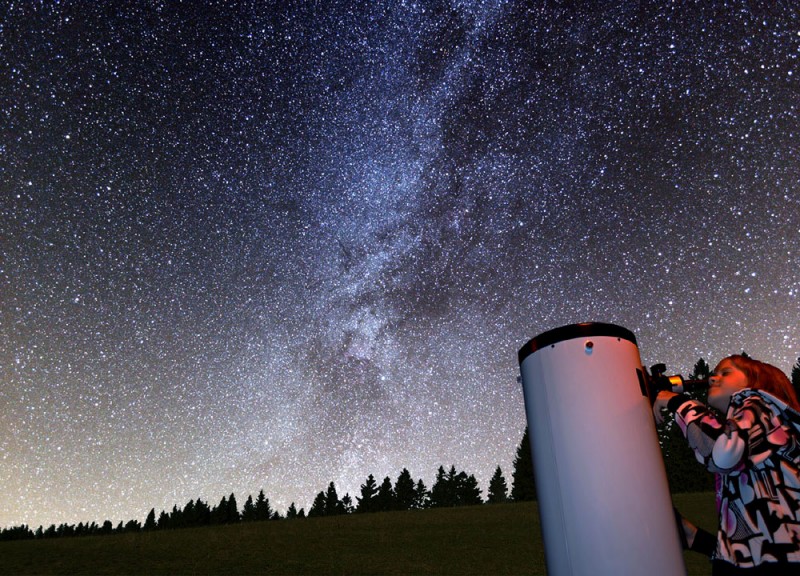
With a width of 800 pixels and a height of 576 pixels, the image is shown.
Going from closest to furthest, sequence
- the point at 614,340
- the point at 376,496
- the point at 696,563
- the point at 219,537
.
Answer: the point at 614,340, the point at 696,563, the point at 219,537, the point at 376,496

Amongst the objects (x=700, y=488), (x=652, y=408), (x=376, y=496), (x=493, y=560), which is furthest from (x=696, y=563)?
(x=376, y=496)

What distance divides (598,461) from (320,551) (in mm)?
15493

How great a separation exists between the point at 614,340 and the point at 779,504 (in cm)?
102

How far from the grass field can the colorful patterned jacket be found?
1134cm

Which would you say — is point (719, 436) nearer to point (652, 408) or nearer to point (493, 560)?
point (652, 408)

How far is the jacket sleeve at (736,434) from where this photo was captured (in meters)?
2.40

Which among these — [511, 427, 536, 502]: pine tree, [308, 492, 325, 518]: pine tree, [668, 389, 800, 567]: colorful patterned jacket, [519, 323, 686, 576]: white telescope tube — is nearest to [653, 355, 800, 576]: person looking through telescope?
[668, 389, 800, 567]: colorful patterned jacket

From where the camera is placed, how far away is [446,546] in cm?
1647

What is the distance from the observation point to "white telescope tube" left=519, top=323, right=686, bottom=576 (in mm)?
2537

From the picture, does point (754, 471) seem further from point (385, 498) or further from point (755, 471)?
point (385, 498)

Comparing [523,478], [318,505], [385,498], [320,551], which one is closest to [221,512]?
[318,505]

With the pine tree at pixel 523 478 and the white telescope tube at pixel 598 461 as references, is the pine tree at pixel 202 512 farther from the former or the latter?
the white telescope tube at pixel 598 461

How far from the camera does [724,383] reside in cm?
285

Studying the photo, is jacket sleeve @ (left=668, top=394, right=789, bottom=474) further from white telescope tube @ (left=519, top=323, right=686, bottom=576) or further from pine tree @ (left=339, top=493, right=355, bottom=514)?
pine tree @ (left=339, top=493, right=355, bottom=514)
